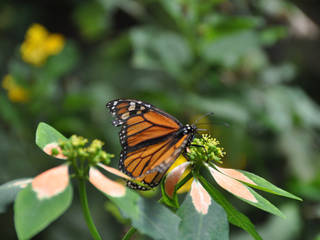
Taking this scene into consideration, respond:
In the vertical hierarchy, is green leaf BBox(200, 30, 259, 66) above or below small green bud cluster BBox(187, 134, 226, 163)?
above

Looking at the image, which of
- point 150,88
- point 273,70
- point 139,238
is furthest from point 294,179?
point 139,238

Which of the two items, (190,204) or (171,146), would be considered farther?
(171,146)

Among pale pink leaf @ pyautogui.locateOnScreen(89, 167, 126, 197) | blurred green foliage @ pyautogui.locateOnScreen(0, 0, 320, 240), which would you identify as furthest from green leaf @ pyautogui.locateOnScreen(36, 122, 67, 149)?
blurred green foliage @ pyautogui.locateOnScreen(0, 0, 320, 240)

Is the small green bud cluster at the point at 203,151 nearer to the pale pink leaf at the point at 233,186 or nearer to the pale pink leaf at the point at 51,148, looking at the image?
the pale pink leaf at the point at 233,186

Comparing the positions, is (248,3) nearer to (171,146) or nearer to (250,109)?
(250,109)

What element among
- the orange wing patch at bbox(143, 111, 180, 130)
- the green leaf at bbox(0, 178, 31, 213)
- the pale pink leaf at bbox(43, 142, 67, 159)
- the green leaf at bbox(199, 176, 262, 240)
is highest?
the orange wing patch at bbox(143, 111, 180, 130)

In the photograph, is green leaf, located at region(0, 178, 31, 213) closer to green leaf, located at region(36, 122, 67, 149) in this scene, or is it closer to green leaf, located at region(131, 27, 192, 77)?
green leaf, located at region(36, 122, 67, 149)

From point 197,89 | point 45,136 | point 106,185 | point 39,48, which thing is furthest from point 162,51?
point 106,185

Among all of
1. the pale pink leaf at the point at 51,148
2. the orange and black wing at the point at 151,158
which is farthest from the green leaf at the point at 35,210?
the orange and black wing at the point at 151,158
